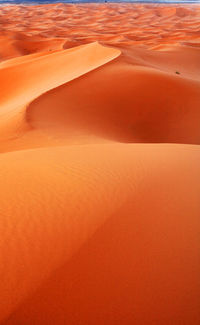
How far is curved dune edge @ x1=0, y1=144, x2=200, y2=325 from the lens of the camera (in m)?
1.75

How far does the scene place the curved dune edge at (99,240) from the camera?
1749 mm

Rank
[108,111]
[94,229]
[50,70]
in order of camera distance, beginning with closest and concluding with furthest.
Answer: [94,229] → [108,111] → [50,70]

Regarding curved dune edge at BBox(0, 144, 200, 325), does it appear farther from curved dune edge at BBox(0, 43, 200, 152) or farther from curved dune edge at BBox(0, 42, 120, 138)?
curved dune edge at BBox(0, 42, 120, 138)

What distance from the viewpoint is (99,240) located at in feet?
7.25

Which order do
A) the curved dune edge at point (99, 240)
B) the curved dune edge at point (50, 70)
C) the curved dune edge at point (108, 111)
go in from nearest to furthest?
the curved dune edge at point (99, 240)
the curved dune edge at point (108, 111)
the curved dune edge at point (50, 70)

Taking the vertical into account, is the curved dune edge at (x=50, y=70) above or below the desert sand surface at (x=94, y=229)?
above

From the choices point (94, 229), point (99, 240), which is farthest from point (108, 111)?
point (99, 240)

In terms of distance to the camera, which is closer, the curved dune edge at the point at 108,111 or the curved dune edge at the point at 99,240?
the curved dune edge at the point at 99,240

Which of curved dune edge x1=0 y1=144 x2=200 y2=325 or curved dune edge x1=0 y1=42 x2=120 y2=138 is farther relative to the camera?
curved dune edge x1=0 y1=42 x2=120 y2=138

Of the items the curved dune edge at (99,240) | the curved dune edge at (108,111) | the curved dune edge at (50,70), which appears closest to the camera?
the curved dune edge at (99,240)

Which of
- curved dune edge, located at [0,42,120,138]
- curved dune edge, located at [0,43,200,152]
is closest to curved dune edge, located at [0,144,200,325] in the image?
curved dune edge, located at [0,43,200,152]

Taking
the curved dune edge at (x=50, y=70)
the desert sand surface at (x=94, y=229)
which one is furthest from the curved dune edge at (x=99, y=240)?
the curved dune edge at (x=50, y=70)

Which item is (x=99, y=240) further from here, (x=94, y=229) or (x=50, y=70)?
(x=50, y=70)

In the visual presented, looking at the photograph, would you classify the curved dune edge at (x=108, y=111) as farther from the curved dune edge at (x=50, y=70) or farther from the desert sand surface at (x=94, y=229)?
the curved dune edge at (x=50, y=70)
